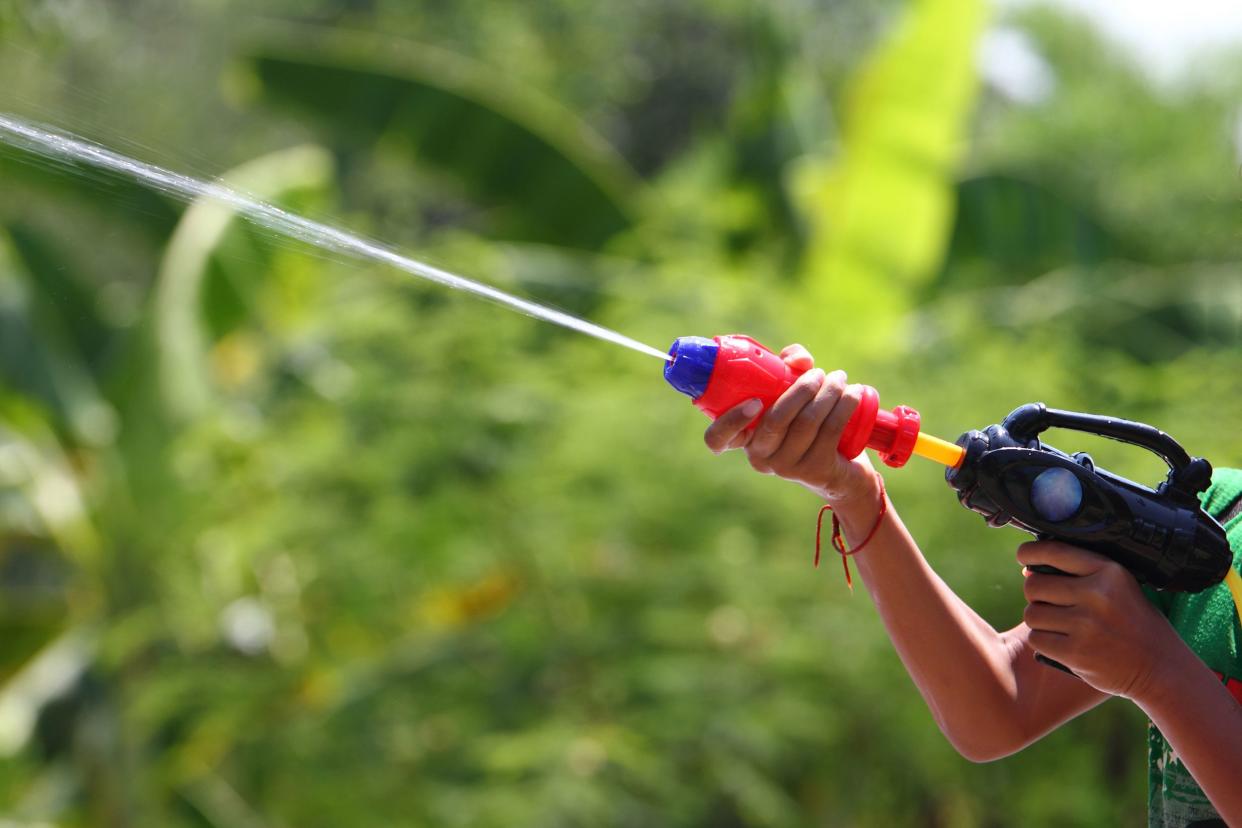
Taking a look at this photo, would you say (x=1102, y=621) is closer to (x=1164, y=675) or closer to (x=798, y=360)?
(x=1164, y=675)

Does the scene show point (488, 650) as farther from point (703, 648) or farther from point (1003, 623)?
point (1003, 623)

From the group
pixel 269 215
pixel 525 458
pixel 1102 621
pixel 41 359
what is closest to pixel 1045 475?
pixel 1102 621

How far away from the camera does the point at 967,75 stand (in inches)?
257

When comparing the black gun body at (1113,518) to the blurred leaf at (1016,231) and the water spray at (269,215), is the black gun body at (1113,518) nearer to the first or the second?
the water spray at (269,215)

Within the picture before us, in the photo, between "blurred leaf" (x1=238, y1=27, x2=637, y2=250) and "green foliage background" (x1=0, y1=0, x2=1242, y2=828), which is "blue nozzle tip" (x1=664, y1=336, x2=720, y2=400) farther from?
"blurred leaf" (x1=238, y1=27, x2=637, y2=250)

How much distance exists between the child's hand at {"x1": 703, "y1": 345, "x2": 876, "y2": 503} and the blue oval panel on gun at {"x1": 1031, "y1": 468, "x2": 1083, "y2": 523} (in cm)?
18

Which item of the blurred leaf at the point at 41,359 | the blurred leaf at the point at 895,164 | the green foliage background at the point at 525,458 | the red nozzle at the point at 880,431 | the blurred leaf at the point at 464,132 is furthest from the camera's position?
the blurred leaf at the point at 464,132

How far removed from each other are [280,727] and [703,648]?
1.91 meters

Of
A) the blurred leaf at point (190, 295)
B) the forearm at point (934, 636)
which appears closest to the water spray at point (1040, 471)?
the forearm at point (934, 636)

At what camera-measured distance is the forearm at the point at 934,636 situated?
1.40m

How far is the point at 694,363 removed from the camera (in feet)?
4.04

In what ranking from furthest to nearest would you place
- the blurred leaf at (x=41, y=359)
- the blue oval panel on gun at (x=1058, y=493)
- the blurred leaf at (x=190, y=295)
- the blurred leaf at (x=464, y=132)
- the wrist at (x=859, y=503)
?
the blurred leaf at (x=464, y=132) < the blurred leaf at (x=41, y=359) < the blurred leaf at (x=190, y=295) < the wrist at (x=859, y=503) < the blue oval panel on gun at (x=1058, y=493)

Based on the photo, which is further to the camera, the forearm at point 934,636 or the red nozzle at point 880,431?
the forearm at point 934,636

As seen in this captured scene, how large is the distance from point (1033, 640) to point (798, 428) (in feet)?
0.91
